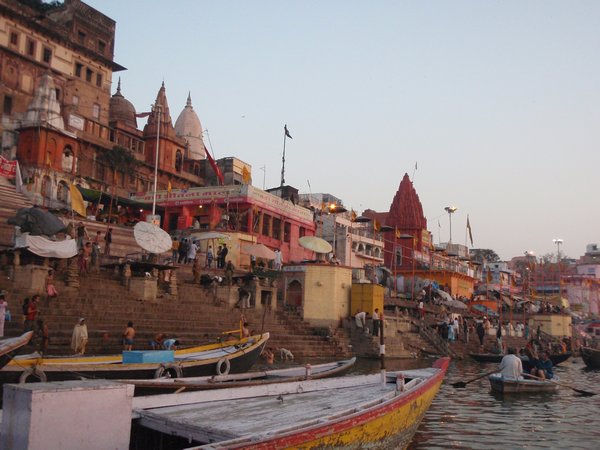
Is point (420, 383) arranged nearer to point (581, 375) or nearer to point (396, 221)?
point (581, 375)

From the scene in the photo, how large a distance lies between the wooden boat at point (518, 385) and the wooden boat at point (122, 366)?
6.79m

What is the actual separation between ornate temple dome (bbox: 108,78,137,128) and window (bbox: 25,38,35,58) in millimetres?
9673

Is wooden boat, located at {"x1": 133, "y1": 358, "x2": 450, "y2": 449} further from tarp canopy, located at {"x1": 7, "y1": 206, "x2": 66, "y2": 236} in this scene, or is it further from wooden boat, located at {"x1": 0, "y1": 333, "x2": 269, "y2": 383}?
tarp canopy, located at {"x1": 7, "y1": 206, "x2": 66, "y2": 236}

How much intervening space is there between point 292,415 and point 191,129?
56589 millimetres

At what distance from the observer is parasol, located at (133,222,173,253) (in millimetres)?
21531

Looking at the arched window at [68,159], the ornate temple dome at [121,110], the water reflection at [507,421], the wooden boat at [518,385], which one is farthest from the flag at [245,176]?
the wooden boat at [518,385]

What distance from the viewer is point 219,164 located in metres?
56.2

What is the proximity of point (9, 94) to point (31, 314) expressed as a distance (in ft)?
96.5

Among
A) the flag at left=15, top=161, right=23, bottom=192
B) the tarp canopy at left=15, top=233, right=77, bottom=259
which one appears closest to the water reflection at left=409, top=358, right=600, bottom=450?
the tarp canopy at left=15, top=233, right=77, bottom=259

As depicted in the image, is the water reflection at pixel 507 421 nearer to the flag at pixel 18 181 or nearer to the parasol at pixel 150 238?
the parasol at pixel 150 238

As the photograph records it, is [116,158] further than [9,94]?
Yes

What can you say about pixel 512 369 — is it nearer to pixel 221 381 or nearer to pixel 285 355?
pixel 285 355

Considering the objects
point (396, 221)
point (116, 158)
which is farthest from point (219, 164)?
point (396, 221)

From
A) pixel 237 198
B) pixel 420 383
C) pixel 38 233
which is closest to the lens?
pixel 420 383
